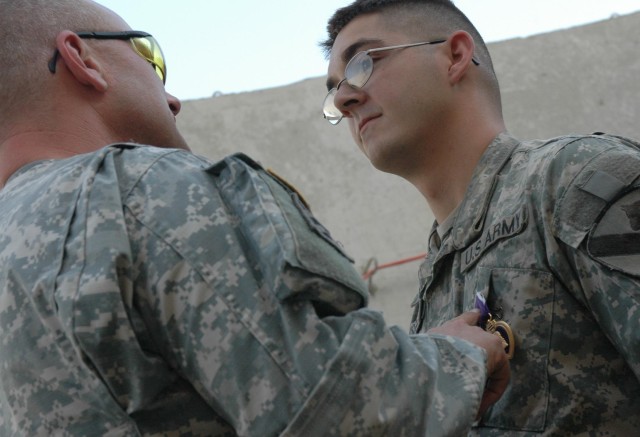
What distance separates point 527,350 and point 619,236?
0.31 meters

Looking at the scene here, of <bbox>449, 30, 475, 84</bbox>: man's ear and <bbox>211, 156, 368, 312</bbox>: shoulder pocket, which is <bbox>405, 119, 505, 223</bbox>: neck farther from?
<bbox>211, 156, 368, 312</bbox>: shoulder pocket

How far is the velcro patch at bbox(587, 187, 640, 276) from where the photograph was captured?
Result: 1.90 m

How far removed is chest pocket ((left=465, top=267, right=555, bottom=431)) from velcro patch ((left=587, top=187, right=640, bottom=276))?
140mm

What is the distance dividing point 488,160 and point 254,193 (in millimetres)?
1163

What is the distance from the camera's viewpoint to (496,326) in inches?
80.3

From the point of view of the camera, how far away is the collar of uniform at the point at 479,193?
231cm

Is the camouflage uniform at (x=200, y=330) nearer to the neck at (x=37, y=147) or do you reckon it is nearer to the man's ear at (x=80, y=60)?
the neck at (x=37, y=147)

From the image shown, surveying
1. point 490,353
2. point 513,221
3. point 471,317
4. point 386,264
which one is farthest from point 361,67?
point 386,264

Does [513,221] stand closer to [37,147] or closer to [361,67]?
[361,67]

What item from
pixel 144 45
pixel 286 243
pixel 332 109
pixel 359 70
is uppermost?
pixel 144 45

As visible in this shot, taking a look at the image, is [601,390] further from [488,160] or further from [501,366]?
[488,160]

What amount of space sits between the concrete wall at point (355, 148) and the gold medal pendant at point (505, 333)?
167 inches

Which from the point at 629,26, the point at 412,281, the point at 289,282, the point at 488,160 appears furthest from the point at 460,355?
the point at 629,26

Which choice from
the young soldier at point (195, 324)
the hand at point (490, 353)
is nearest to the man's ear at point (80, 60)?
the young soldier at point (195, 324)
